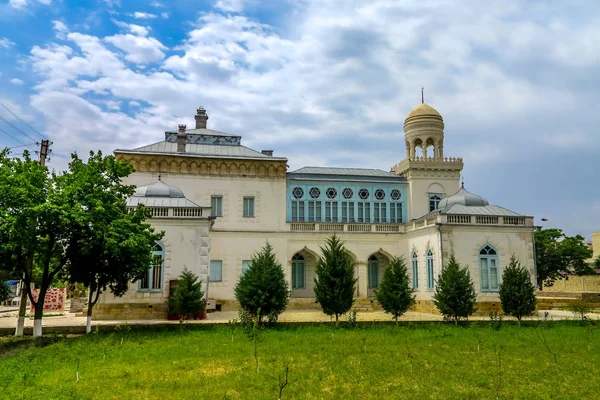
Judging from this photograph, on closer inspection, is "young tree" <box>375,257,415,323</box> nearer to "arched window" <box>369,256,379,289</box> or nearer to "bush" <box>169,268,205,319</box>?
"bush" <box>169,268,205,319</box>

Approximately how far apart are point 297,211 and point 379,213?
19.1 feet

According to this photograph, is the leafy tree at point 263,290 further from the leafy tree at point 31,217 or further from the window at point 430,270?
the window at point 430,270

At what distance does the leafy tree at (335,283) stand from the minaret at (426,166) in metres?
13.6

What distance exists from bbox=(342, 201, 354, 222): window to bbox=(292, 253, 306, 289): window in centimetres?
412

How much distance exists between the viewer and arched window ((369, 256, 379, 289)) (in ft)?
111

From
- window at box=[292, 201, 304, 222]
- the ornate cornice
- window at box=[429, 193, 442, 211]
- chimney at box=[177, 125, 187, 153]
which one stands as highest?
chimney at box=[177, 125, 187, 153]

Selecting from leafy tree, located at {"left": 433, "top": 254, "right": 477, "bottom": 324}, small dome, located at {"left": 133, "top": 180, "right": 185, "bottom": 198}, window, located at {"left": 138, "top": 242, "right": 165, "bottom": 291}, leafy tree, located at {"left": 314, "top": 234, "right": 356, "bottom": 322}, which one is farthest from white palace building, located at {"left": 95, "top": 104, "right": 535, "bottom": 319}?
leafy tree, located at {"left": 314, "top": 234, "right": 356, "bottom": 322}

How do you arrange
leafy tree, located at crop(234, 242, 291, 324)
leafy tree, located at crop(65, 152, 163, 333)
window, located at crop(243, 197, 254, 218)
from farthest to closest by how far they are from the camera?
window, located at crop(243, 197, 254, 218) < leafy tree, located at crop(234, 242, 291, 324) < leafy tree, located at crop(65, 152, 163, 333)

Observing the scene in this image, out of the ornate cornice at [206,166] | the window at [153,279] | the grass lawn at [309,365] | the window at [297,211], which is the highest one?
the ornate cornice at [206,166]

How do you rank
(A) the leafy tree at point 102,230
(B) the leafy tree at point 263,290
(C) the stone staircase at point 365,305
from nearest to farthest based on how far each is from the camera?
1. (A) the leafy tree at point 102,230
2. (B) the leafy tree at point 263,290
3. (C) the stone staircase at point 365,305

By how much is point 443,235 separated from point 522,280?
538 cm

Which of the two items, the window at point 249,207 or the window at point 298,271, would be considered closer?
the window at point 249,207

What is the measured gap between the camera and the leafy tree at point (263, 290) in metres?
20.7

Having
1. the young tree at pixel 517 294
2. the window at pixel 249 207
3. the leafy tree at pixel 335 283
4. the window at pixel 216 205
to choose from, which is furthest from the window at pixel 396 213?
the leafy tree at pixel 335 283
